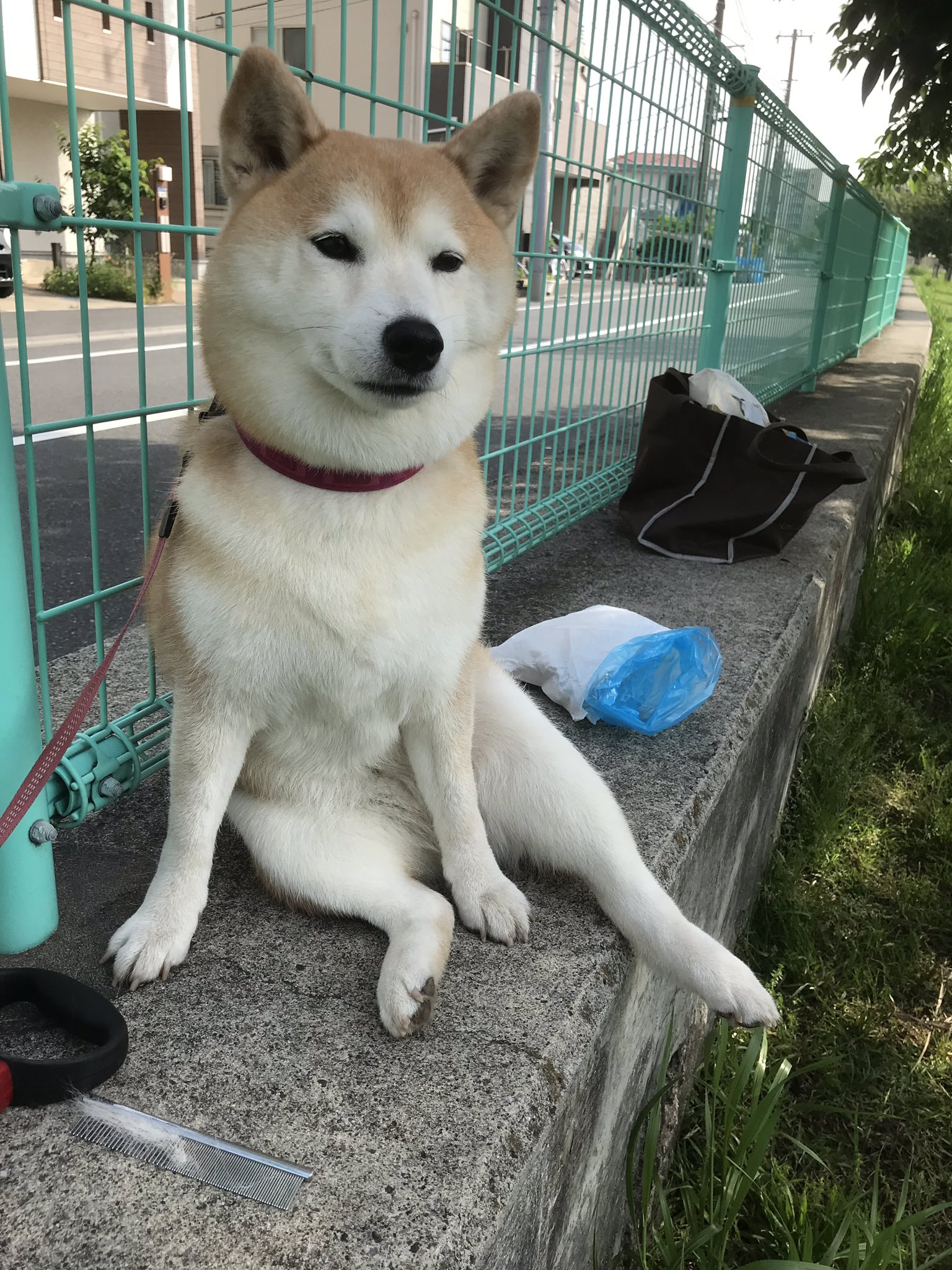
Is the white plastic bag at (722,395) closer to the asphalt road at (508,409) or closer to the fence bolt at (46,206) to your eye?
the asphalt road at (508,409)

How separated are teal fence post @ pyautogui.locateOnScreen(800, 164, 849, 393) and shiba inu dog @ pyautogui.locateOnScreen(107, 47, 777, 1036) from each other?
664 cm

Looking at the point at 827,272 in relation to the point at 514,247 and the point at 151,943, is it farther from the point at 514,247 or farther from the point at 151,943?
the point at 151,943

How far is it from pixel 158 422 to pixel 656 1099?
5090 millimetres

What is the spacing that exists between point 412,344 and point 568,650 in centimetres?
120

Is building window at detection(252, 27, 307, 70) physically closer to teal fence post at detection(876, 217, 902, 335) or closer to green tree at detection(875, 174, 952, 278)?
teal fence post at detection(876, 217, 902, 335)

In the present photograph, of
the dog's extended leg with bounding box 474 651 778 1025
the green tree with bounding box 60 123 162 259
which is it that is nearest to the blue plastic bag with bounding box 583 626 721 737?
the dog's extended leg with bounding box 474 651 778 1025

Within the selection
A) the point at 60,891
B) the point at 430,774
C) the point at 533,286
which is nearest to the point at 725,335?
the point at 533,286

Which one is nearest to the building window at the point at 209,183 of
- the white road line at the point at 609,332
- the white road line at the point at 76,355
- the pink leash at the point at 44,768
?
the white road line at the point at 609,332

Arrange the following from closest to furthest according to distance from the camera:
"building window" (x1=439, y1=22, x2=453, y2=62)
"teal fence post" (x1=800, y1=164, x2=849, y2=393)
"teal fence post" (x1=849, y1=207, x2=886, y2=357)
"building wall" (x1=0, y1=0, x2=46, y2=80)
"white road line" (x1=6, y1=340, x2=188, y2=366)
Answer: "building window" (x1=439, y1=22, x2=453, y2=62)
"building wall" (x1=0, y1=0, x2=46, y2=80)
"white road line" (x1=6, y1=340, x2=188, y2=366)
"teal fence post" (x1=800, y1=164, x2=849, y2=393)
"teal fence post" (x1=849, y1=207, x2=886, y2=357)

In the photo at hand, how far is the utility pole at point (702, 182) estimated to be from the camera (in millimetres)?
4098

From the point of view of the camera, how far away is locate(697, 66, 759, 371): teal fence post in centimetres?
435

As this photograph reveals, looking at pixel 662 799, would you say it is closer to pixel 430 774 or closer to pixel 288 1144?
pixel 430 774

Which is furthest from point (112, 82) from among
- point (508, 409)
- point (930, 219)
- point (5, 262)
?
point (930, 219)

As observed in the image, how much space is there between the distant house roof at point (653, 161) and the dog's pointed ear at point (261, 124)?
217 centimetres
